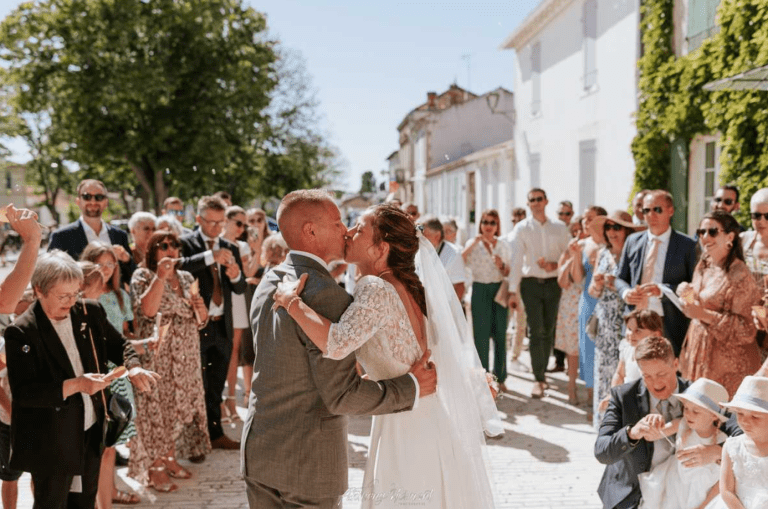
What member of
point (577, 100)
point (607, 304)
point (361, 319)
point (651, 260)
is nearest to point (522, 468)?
point (607, 304)

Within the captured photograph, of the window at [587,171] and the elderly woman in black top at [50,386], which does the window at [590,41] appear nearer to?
the window at [587,171]

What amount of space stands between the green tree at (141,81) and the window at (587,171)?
15.0 metres

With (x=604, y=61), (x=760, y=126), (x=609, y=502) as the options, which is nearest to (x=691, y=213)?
(x=760, y=126)

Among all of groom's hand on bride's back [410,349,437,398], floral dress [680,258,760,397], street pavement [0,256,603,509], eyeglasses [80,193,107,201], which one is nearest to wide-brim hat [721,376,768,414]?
groom's hand on bride's back [410,349,437,398]

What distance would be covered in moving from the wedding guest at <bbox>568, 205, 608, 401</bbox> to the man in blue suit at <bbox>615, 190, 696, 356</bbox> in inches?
40.9

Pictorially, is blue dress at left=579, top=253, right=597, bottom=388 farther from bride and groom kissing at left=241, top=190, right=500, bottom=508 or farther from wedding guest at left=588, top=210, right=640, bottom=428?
bride and groom kissing at left=241, top=190, right=500, bottom=508

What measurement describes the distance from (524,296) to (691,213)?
501cm

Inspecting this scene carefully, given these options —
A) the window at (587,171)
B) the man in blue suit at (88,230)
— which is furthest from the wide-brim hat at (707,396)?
the window at (587,171)

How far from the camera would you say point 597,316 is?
6.81 m

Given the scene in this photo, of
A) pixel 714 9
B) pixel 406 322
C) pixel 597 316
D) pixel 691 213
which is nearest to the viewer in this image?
pixel 406 322

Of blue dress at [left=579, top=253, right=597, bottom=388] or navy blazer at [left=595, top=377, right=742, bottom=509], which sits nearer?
navy blazer at [left=595, top=377, right=742, bottom=509]

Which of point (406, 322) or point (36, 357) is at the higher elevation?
point (406, 322)

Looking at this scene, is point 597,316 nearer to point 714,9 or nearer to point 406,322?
point 406,322

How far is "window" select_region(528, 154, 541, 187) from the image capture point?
20000 millimetres
